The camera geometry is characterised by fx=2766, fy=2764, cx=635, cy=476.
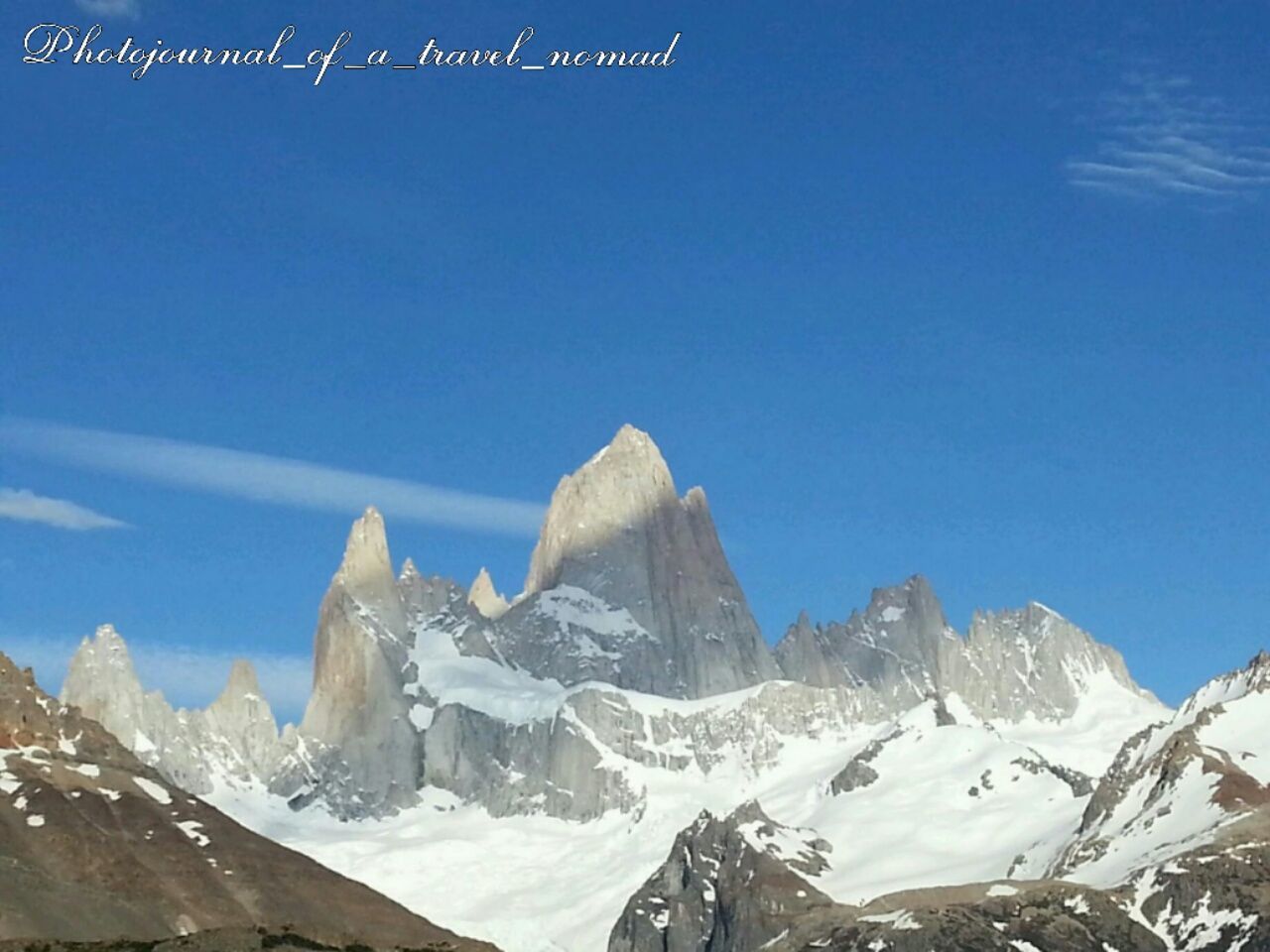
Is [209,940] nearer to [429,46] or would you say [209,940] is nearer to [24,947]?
[24,947]

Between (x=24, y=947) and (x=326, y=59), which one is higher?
(x=326, y=59)

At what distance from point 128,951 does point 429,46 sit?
6492cm

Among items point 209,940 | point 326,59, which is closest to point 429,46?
point 326,59

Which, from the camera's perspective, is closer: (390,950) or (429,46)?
(429,46)

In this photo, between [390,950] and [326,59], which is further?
[390,950]

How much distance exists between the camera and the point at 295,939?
190875 mm

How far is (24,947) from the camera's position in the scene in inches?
Answer: 7456

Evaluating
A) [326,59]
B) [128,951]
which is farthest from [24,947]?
[326,59]

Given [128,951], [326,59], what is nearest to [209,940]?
[128,951]

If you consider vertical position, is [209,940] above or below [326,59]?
below

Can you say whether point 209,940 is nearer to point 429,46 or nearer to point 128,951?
point 128,951

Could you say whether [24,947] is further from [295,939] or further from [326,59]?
[326,59]

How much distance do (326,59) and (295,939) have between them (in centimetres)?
6014

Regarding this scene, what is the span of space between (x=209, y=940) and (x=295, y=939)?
989cm
